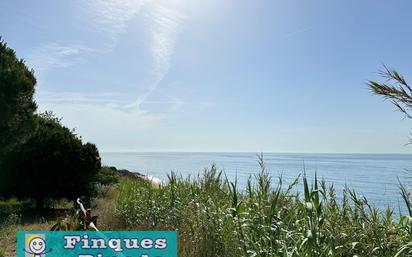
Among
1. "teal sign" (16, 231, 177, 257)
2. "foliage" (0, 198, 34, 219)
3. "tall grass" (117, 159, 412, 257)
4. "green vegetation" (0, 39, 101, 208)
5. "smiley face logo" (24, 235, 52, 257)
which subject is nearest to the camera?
"tall grass" (117, 159, 412, 257)

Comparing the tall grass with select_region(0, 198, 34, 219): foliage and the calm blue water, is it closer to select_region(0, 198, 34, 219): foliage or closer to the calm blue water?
the calm blue water

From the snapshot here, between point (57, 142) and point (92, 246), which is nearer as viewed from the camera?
point (92, 246)

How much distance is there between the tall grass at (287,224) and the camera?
2674 millimetres

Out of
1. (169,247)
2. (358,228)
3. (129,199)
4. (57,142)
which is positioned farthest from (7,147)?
(358,228)

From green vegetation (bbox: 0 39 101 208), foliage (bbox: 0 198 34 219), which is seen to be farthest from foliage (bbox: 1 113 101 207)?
foliage (bbox: 0 198 34 219)

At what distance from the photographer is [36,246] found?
318cm

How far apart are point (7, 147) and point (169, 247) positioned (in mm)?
7926

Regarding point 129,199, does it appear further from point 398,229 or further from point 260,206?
point 398,229

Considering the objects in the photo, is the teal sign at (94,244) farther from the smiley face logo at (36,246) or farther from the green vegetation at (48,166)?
the green vegetation at (48,166)

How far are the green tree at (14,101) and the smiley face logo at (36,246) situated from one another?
6.59 metres

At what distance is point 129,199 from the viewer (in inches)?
267

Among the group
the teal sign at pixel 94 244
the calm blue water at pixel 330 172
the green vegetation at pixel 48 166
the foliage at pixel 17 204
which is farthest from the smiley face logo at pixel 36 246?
the foliage at pixel 17 204

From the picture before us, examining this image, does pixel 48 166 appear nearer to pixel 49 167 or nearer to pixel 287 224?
pixel 49 167

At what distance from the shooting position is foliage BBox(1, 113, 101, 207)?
38.5ft
